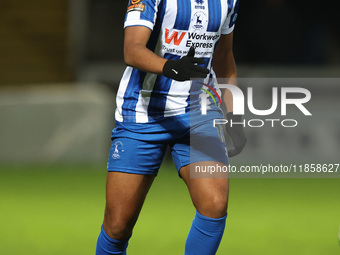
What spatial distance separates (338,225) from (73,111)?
5.25 m

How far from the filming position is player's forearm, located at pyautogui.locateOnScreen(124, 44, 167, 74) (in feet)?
12.2

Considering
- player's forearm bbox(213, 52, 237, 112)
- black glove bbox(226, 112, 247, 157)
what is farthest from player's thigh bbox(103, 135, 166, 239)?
player's forearm bbox(213, 52, 237, 112)

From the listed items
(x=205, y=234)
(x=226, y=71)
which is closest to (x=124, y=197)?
(x=205, y=234)

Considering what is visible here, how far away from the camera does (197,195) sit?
4008mm

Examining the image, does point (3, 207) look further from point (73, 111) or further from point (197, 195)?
point (197, 195)

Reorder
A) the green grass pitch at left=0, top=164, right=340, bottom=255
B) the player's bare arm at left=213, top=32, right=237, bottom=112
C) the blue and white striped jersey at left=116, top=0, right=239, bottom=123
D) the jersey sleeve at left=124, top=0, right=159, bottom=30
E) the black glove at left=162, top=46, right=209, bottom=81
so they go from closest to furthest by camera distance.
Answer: the black glove at left=162, top=46, right=209, bottom=81, the jersey sleeve at left=124, top=0, right=159, bottom=30, the blue and white striped jersey at left=116, top=0, right=239, bottom=123, the player's bare arm at left=213, top=32, right=237, bottom=112, the green grass pitch at left=0, top=164, right=340, bottom=255

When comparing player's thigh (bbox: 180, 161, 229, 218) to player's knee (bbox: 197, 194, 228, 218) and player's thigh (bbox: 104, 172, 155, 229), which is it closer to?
player's knee (bbox: 197, 194, 228, 218)

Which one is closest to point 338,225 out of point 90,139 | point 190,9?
point 190,9

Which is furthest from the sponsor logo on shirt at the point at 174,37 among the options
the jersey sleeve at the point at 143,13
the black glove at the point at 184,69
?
the black glove at the point at 184,69

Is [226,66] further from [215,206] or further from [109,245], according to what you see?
[109,245]

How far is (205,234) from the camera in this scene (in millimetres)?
4016

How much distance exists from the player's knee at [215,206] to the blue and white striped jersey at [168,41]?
0.54 m

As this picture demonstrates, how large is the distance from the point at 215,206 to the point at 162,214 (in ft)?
11.7

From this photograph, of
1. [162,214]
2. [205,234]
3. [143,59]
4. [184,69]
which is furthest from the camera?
[162,214]
